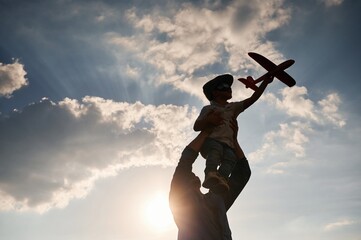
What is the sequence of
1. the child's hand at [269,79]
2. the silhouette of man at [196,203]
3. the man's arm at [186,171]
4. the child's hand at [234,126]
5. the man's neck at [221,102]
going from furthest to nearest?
the child's hand at [269,79] → the man's neck at [221,102] → the child's hand at [234,126] → the man's arm at [186,171] → the silhouette of man at [196,203]

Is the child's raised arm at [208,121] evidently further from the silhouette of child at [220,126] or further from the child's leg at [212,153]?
the child's leg at [212,153]

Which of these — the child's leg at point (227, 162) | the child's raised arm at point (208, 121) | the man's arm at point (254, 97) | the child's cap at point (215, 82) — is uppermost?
the child's cap at point (215, 82)

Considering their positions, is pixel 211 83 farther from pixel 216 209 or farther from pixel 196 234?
pixel 196 234

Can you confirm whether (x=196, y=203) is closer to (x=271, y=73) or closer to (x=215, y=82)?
(x=215, y=82)

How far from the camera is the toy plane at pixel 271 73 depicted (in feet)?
23.8

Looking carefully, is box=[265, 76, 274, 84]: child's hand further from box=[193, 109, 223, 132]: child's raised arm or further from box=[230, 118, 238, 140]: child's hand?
box=[193, 109, 223, 132]: child's raised arm

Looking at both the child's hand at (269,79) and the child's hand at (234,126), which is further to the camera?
the child's hand at (269,79)

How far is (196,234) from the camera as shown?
520 cm

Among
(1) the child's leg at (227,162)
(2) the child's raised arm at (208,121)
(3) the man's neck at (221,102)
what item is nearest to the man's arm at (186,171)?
(2) the child's raised arm at (208,121)

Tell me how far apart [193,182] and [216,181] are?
491 millimetres

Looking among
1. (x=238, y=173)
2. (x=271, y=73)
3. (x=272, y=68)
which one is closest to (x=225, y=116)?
(x=238, y=173)

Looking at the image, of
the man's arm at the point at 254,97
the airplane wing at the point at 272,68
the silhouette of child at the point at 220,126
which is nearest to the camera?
the silhouette of child at the point at 220,126

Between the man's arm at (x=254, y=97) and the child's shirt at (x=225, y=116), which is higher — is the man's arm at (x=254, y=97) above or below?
above

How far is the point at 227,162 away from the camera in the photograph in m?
6.00
